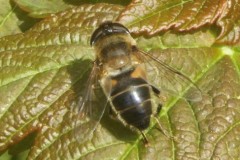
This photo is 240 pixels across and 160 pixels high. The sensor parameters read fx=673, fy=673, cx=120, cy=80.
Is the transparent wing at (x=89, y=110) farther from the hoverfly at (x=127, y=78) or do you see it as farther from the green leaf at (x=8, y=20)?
the green leaf at (x=8, y=20)

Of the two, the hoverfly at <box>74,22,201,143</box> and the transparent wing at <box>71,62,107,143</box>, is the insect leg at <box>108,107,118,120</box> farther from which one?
the transparent wing at <box>71,62,107,143</box>

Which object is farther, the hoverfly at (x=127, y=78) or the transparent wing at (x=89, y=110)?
the transparent wing at (x=89, y=110)

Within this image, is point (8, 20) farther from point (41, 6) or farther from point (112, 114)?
point (112, 114)

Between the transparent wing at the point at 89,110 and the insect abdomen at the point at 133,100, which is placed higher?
the insect abdomen at the point at 133,100

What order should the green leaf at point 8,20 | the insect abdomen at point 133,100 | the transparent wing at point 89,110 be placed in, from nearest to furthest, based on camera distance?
the insect abdomen at point 133,100
the transparent wing at point 89,110
the green leaf at point 8,20

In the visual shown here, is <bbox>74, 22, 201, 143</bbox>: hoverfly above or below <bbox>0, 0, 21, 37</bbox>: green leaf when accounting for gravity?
above

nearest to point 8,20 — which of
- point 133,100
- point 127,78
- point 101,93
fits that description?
point 101,93

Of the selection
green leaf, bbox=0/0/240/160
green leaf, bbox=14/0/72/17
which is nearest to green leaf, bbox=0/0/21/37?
green leaf, bbox=14/0/72/17

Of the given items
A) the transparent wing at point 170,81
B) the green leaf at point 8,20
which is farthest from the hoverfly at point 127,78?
the green leaf at point 8,20
